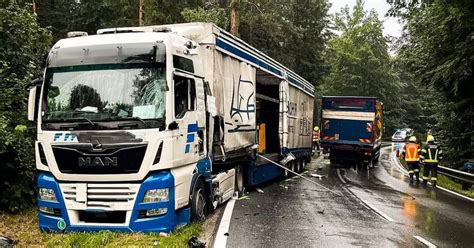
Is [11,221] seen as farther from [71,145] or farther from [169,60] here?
[169,60]

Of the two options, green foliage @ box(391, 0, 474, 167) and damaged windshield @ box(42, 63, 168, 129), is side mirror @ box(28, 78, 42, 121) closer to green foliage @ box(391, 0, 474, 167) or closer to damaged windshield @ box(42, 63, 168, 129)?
damaged windshield @ box(42, 63, 168, 129)

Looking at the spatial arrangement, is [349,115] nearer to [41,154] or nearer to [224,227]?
[224,227]

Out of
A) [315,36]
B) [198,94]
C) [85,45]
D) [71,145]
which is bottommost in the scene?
[71,145]

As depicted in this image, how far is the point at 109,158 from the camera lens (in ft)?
21.3

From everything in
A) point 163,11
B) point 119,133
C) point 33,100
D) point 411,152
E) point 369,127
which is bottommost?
point 411,152

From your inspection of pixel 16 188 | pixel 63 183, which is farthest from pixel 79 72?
pixel 16 188

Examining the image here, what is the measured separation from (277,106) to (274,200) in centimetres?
468

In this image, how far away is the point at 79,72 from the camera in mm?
6926

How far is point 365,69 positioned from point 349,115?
4114 centimetres

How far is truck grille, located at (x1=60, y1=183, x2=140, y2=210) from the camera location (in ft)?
21.4

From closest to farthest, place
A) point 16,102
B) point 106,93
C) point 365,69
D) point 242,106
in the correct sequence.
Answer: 1. point 106,93
2. point 16,102
3. point 242,106
4. point 365,69

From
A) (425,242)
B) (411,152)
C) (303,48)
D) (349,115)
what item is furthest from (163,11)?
(425,242)

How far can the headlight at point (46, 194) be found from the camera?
675 centimetres

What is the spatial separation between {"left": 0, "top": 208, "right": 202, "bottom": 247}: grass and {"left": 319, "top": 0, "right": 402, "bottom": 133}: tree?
176 feet
